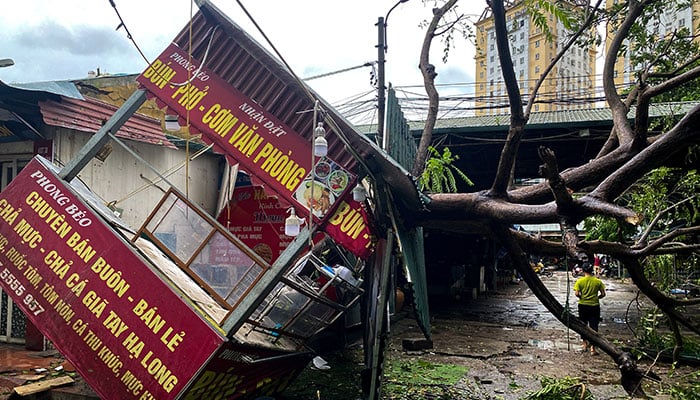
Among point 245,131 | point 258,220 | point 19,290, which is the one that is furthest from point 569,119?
point 19,290

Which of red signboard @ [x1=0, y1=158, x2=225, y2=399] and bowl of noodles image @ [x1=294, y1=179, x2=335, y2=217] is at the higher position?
bowl of noodles image @ [x1=294, y1=179, x2=335, y2=217]

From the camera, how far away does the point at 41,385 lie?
6.35 m

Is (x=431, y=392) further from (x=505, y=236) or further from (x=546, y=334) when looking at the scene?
(x=546, y=334)

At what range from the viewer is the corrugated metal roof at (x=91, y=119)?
8070 mm

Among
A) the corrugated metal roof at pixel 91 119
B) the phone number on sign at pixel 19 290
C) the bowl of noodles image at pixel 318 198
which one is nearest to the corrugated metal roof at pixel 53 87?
the corrugated metal roof at pixel 91 119

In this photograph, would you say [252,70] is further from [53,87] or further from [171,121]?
[53,87]

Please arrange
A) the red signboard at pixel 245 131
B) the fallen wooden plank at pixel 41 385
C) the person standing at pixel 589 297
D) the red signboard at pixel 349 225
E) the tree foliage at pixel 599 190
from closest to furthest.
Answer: the tree foliage at pixel 599 190 → the red signboard at pixel 349 225 → the red signboard at pixel 245 131 → the fallen wooden plank at pixel 41 385 → the person standing at pixel 589 297

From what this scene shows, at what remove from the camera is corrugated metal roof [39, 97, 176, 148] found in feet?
26.5

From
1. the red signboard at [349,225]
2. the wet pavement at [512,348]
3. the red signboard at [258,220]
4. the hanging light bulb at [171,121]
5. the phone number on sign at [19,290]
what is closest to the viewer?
the phone number on sign at [19,290]

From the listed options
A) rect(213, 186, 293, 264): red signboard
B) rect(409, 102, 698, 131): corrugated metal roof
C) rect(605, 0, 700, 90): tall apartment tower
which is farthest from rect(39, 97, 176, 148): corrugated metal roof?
rect(605, 0, 700, 90): tall apartment tower

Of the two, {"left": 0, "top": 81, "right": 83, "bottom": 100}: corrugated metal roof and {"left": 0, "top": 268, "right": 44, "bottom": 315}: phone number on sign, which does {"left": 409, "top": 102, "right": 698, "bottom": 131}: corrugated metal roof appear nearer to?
{"left": 0, "top": 81, "right": 83, "bottom": 100}: corrugated metal roof

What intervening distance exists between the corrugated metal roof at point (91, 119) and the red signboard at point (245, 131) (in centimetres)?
320

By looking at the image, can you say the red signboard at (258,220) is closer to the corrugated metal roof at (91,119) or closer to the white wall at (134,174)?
the white wall at (134,174)

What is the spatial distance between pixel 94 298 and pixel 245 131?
7.20 ft
